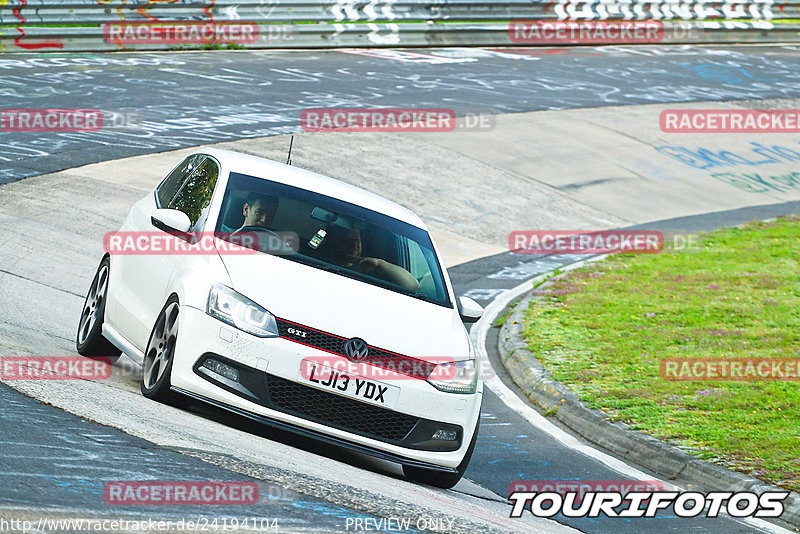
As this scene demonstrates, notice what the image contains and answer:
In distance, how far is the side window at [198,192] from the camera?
772 cm

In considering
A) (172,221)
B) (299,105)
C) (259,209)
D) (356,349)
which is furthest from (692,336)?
(299,105)

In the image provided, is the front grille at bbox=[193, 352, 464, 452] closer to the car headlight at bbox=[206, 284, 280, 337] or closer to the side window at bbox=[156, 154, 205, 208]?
the car headlight at bbox=[206, 284, 280, 337]

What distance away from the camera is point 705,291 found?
43.9 feet

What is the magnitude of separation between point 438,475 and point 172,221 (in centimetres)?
229

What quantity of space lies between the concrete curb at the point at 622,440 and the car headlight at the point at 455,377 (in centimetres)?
195

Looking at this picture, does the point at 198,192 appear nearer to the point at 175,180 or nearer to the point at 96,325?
the point at 175,180

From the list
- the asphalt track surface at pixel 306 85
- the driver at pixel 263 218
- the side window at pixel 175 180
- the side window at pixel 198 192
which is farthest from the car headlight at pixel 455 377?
the asphalt track surface at pixel 306 85

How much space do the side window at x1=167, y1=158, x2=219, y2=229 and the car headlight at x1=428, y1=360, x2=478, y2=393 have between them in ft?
6.37

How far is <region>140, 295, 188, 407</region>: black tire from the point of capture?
6.68 m

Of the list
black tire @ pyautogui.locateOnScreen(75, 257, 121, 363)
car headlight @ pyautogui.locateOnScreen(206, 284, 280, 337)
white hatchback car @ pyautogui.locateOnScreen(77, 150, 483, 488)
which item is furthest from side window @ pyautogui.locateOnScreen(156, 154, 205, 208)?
car headlight @ pyautogui.locateOnScreen(206, 284, 280, 337)

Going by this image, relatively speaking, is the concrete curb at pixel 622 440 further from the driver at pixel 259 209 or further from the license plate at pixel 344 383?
the driver at pixel 259 209

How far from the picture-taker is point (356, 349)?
645cm

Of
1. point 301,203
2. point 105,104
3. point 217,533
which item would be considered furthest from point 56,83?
point 217,533

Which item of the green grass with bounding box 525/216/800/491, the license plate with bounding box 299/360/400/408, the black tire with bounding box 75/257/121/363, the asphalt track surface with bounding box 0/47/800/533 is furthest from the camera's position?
the green grass with bounding box 525/216/800/491
